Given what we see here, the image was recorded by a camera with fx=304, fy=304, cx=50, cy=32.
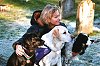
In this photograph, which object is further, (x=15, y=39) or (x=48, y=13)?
(x=15, y=39)

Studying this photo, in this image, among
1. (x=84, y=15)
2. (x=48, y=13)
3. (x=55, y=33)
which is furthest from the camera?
(x=84, y=15)

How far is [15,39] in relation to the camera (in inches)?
415

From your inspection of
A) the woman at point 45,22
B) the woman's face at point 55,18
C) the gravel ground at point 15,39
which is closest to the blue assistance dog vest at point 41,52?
the woman at point 45,22

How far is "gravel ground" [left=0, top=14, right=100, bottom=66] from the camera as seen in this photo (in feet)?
27.8

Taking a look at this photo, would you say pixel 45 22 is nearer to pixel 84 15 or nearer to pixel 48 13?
pixel 48 13

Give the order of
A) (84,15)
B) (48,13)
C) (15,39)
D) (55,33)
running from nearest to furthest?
(48,13) → (55,33) → (15,39) → (84,15)

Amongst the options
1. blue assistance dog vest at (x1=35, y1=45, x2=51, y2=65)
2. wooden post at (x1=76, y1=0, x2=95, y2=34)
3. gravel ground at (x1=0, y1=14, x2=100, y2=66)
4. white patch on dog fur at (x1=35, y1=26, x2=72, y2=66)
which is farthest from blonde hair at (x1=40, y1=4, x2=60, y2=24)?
wooden post at (x1=76, y1=0, x2=95, y2=34)

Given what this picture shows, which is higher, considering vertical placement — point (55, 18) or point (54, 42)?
point (55, 18)

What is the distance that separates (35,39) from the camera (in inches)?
182

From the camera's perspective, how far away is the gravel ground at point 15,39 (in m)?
8.46

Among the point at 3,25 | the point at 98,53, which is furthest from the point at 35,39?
the point at 3,25

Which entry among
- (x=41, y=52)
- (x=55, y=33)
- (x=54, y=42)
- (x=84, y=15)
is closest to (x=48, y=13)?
(x=55, y=33)

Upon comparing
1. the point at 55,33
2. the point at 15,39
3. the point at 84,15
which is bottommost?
the point at 15,39

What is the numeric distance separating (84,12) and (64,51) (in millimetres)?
6093
